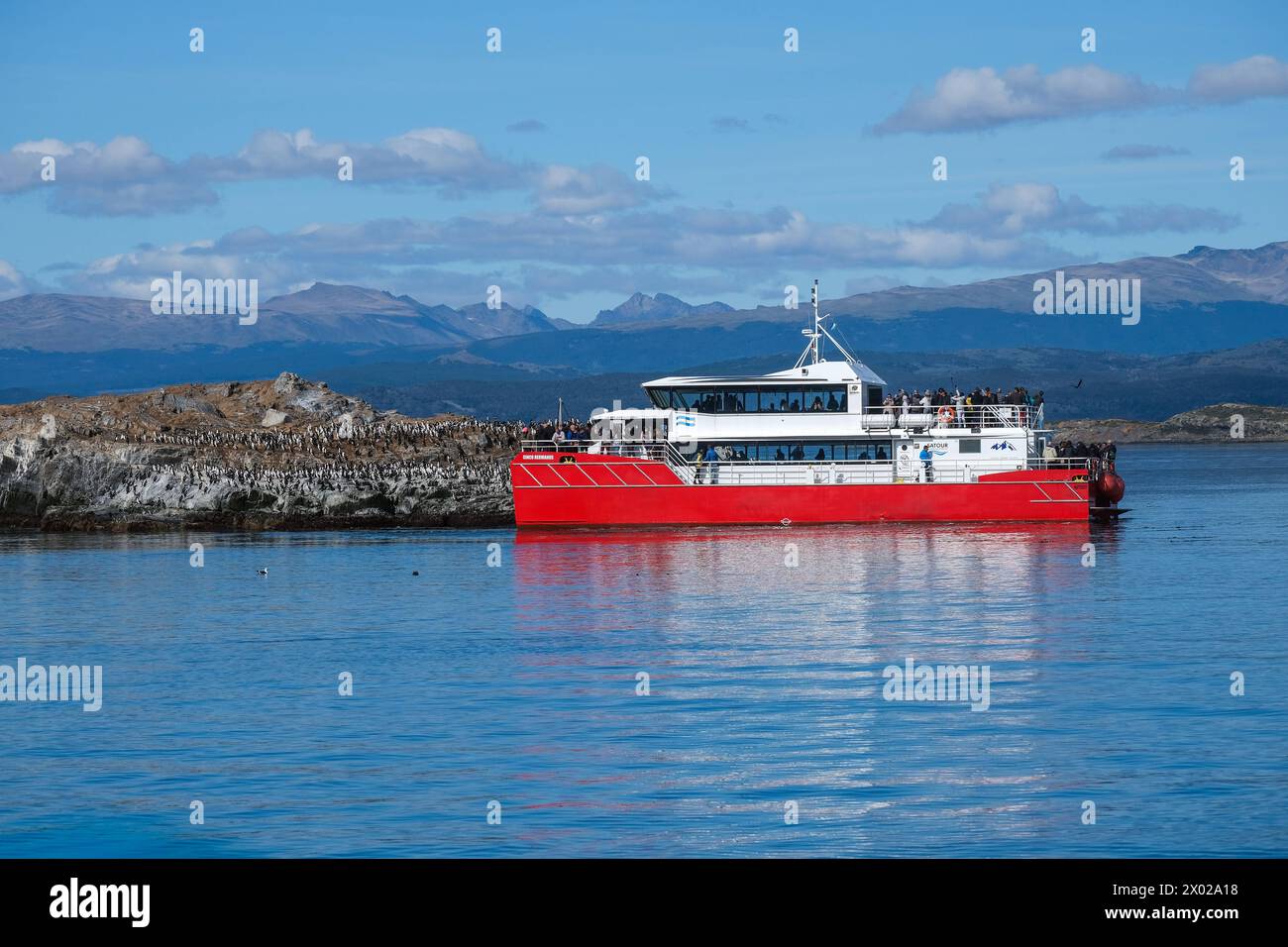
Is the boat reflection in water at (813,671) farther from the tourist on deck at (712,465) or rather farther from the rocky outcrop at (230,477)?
the rocky outcrop at (230,477)

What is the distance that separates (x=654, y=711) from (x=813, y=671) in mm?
5203

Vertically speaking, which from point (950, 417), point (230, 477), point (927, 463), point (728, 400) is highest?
point (728, 400)

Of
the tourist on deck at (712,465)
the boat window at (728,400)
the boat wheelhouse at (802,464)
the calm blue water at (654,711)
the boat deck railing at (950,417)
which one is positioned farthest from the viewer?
the boat window at (728,400)

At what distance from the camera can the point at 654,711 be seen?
90.5 feet

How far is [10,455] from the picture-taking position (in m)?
72.1

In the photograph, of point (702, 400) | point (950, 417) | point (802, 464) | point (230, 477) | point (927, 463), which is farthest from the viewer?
point (230, 477)

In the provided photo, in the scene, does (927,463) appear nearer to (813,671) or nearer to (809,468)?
(809,468)

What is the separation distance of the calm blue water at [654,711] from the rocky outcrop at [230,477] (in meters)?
17.7

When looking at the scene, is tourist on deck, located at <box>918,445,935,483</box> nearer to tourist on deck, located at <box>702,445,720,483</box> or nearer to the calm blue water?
tourist on deck, located at <box>702,445,720,483</box>

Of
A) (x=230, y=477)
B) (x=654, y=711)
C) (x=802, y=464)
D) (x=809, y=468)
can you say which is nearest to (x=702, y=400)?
(x=802, y=464)

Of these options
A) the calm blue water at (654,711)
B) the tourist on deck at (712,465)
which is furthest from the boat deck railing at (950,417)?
the calm blue water at (654,711)

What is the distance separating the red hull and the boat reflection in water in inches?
170

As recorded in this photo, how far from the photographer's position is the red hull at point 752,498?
6475 centimetres

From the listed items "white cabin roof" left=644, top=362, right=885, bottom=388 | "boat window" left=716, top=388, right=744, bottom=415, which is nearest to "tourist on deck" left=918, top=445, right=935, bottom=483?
"white cabin roof" left=644, top=362, right=885, bottom=388
